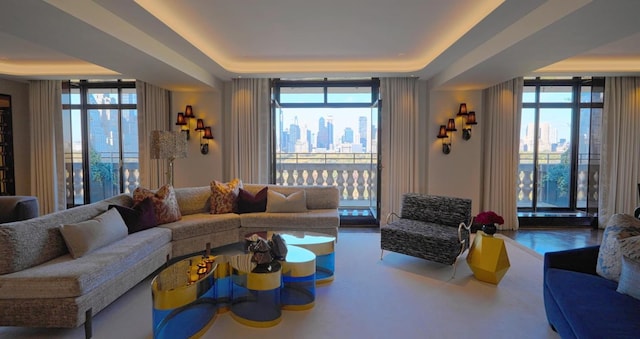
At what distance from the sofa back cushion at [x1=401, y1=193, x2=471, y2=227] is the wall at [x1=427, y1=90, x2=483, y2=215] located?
56.0 inches

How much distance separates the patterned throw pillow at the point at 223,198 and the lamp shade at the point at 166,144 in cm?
69

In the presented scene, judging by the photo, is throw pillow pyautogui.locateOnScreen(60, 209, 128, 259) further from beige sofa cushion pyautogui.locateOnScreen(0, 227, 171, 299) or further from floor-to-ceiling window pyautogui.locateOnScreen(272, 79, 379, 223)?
floor-to-ceiling window pyautogui.locateOnScreen(272, 79, 379, 223)

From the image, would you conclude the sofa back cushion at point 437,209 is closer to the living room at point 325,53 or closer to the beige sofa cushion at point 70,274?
the living room at point 325,53

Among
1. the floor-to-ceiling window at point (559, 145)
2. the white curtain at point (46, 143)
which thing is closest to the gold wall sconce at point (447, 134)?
the floor-to-ceiling window at point (559, 145)

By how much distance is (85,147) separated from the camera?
575 cm


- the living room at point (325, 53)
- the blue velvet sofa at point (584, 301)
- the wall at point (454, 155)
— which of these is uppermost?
the living room at point (325, 53)

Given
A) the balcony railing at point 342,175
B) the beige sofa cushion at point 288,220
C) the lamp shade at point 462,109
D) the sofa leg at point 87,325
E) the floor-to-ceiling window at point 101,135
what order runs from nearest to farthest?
the sofa leg at point 87,325
the beige sofa cushion at point 288,220
the lamp shade at point 462,109
the floor-to-ceiling window at point 101,135
the balcony railing at point 342,175

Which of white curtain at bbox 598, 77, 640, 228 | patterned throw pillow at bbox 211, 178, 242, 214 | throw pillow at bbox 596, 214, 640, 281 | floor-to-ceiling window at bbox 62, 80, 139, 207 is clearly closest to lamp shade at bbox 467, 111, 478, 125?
white curtain at bbox 598, 77, 640, 228

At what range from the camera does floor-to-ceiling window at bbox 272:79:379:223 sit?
5.52 m

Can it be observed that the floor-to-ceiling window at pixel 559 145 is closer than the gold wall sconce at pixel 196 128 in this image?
No

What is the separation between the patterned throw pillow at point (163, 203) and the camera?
3.56 meters

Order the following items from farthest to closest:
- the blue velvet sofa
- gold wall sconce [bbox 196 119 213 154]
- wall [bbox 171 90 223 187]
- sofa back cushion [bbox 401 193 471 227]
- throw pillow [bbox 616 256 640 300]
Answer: wall [bbox 171 90 223 187] → gold wall sconce [bbox 196 119 213 154] → sofa back cushion [bbox 401 193 471 227] → throw pillow [bbox 616 256 640 300] → the blue velvet sofa

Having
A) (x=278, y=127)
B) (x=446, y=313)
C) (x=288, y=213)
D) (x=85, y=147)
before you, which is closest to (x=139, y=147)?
(x=85, y=147)

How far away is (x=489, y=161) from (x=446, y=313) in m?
3.45
